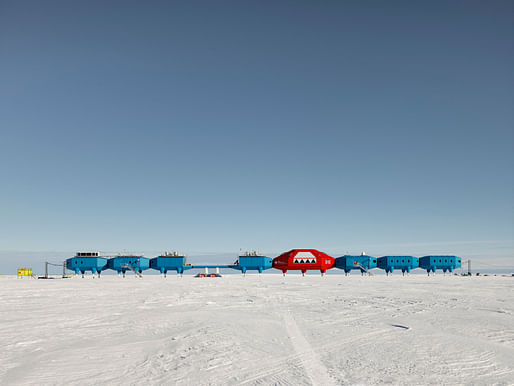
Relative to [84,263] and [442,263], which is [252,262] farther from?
[442,263]

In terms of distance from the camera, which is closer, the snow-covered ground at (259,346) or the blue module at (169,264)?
the snow-covered ground at (259,346)

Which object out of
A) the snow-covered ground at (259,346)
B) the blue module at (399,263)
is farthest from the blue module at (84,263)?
the blue module at (399,263)

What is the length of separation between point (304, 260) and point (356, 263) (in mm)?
17999

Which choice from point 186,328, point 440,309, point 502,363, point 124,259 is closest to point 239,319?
point 186,328

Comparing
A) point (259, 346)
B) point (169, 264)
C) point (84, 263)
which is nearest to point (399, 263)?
point (169, 264)

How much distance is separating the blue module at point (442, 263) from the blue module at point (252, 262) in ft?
160

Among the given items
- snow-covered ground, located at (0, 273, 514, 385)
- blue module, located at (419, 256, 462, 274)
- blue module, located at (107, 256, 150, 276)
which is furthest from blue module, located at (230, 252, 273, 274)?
snow-covered ground, located at (0, 273, 514, 385)

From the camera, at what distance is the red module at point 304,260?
94.2 m

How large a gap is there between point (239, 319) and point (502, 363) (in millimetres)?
11659

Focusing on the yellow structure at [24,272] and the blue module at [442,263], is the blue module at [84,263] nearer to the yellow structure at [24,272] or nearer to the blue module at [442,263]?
the yellow structure at [24,272]

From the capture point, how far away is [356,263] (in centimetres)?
10050

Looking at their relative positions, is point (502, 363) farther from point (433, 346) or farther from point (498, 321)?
point (498, 321)

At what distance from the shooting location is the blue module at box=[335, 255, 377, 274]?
10000cm

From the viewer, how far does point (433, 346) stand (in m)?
12.4
